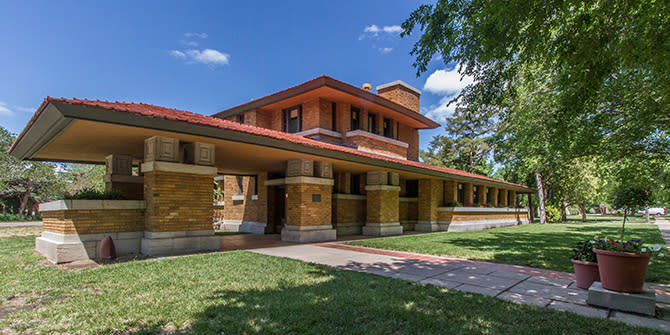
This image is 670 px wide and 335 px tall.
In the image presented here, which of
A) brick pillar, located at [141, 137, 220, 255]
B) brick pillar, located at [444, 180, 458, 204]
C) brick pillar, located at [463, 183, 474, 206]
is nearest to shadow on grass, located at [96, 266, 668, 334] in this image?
brick pillar, located at [141, 137, 220, 255]

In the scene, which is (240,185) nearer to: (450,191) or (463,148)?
(450,191)

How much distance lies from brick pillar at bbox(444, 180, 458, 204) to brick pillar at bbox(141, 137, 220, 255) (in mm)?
13986

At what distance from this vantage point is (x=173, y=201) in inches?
348

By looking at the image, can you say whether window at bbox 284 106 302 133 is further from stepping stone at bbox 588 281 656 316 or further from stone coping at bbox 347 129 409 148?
stepping stone at bbox 588 281 656 316

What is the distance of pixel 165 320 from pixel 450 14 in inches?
279

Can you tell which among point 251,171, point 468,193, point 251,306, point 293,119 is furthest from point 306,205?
point 468,193

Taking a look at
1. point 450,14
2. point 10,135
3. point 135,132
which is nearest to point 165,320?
point 135,132

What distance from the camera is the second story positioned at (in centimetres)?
1753

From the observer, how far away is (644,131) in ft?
32.6

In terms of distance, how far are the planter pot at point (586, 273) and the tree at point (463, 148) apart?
38.5 meters

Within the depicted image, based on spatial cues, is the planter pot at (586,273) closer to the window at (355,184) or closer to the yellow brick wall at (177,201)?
the yellow brick wall at (177,201)

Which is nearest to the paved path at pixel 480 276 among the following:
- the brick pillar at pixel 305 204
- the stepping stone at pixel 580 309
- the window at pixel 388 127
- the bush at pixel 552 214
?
the stepping stone at pixel 580 309

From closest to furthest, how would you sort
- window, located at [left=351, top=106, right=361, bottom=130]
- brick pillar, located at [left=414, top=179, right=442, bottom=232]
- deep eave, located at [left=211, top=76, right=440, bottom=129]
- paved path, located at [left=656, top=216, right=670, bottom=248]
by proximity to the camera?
paved path, located at [left=656, top=216, right=670, bottom=248]
deep eave, located at [left=211, top=76, right=440, bottom=129]
brick pillar, located at [left=414, top=179, right=442, bottom=232]
window, located at [left=351, top=106, right=361, bottom=130]

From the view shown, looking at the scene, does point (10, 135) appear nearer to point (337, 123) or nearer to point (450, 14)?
point (337, 123)
